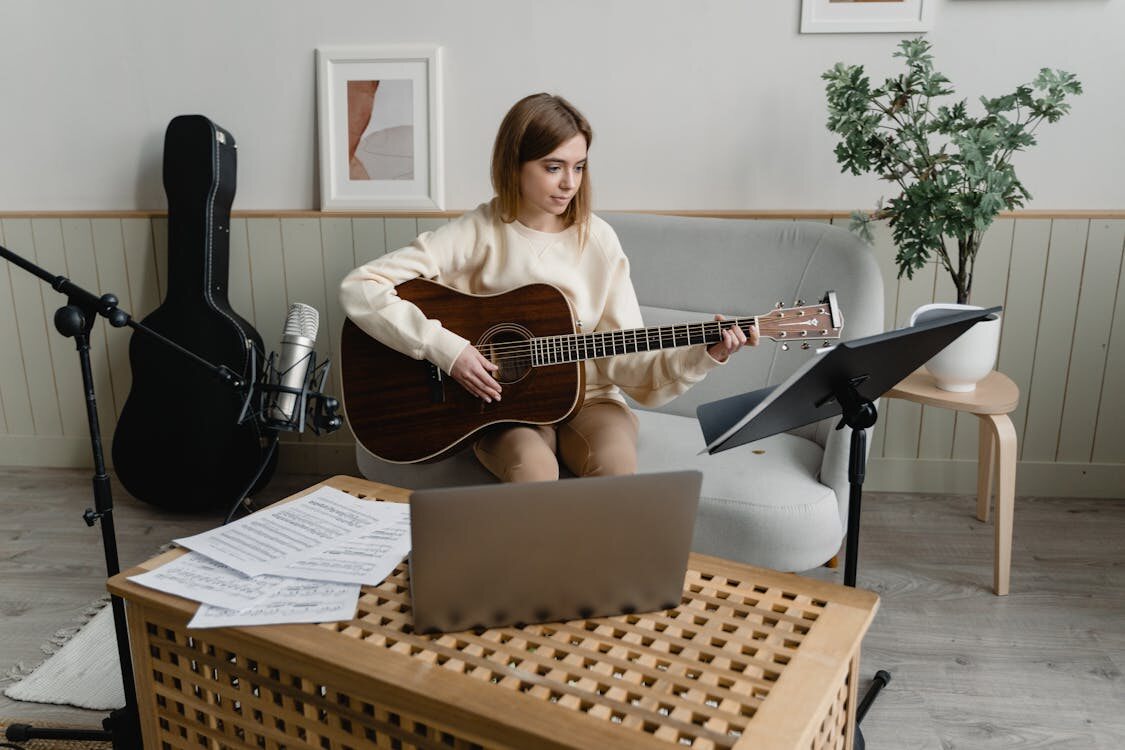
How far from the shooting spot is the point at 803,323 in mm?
1690

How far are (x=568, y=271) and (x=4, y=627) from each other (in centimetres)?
151

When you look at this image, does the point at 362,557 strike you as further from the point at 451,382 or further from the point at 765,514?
the point at 765,514

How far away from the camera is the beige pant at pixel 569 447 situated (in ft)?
5.92

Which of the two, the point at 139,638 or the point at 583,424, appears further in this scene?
the point at 583,424

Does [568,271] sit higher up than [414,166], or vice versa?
[414,166]

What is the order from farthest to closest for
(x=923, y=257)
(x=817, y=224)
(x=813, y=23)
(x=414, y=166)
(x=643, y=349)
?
(x=414, y=166)
(x=813, y=23)
(x=817, y=224)
(x=923, y=257)
(x=643, y=349)

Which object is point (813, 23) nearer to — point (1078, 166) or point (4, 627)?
point (1078, 166)

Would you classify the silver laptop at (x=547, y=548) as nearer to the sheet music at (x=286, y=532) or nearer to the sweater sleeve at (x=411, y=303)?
the sheet music at (x=286, y=532)

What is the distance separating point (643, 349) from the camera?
1816 millimetres

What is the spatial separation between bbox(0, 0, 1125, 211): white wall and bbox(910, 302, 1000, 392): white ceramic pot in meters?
0.62

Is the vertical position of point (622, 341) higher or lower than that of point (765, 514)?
higher

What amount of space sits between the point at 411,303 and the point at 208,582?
2.69 ft

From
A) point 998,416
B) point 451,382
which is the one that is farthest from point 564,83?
point 998,416

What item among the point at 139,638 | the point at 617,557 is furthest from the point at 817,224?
the point at 139,638
